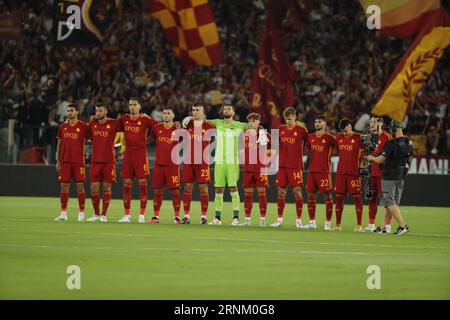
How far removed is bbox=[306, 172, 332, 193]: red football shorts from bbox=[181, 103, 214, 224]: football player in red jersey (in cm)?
185

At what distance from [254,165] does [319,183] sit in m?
1.24

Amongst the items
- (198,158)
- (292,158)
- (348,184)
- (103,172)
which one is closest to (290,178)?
(292,158)

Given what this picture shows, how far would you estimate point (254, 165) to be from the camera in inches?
824

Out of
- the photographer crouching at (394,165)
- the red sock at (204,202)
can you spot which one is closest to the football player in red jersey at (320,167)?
the photographer crouching at (394,165)

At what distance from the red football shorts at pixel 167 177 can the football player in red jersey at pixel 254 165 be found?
123 centimetres

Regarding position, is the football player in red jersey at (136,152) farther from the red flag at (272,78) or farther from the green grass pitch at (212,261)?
the red flag at (272,78)

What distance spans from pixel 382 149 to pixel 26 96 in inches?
596

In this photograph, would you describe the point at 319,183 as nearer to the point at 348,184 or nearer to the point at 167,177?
the point at 348,184

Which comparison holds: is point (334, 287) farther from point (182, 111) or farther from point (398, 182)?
point (182, 111)

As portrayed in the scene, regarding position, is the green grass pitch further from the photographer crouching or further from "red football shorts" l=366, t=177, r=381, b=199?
"red football shorts" l=366, t=177, r=381, b=199

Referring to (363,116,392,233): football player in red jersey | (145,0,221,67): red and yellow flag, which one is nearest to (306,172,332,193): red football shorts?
(363,116,392,233): football player in red jersey
